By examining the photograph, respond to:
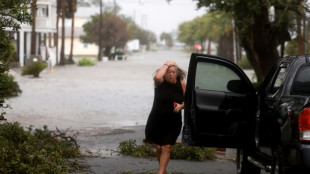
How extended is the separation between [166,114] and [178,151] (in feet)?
9.48

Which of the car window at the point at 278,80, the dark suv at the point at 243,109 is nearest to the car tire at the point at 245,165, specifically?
the dark suv at the point at 243,109

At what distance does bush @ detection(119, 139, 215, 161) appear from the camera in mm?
11562

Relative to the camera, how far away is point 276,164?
7051 mm

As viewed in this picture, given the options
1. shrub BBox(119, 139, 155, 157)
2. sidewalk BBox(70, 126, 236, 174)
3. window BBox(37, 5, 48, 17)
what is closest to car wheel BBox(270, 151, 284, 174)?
sidewalk BBox(70, 126, 236, 174)

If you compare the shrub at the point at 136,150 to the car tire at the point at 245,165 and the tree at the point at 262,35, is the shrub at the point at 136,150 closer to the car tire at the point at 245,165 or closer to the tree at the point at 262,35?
the car tire at the point at 245,165

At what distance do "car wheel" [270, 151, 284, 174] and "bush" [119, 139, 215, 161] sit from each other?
4.28m

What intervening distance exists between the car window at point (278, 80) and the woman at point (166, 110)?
45.2 inches

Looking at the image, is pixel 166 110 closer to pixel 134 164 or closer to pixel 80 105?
pixel 134 164

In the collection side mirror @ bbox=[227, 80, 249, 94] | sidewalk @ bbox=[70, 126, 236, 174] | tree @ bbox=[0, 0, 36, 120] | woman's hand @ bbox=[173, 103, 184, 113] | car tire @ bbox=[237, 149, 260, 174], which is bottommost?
sidewalk @ bbox=[70, 126, 236, 174]

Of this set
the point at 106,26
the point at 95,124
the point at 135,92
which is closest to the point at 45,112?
the point at 95,124

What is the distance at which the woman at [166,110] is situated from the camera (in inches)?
346

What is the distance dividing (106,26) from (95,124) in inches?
3338

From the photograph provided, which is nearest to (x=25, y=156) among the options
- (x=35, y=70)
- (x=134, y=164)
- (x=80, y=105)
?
(x=134, y=164)

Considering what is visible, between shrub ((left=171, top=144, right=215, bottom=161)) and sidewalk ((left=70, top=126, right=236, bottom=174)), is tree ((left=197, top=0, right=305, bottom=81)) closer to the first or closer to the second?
sidewalk ((left=70, top=126, right=236, bottom=174))
